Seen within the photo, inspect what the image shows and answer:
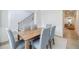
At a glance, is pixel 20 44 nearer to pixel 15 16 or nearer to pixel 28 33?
pixel 28 33

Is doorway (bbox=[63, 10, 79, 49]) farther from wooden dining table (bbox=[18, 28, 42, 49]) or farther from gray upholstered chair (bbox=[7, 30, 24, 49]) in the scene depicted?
gray upholstered chair (bbox=[7, 30, 24, 49])

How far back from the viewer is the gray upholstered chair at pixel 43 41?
1766mm

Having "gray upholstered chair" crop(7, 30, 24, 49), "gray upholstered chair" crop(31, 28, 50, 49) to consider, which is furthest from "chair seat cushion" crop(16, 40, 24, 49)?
"gray upholstered chair" crop(31, 28, 50, 49)

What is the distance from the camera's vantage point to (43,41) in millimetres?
1782

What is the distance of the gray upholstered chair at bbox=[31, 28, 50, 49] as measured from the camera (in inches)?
69.5

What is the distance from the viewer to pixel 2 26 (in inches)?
69.1

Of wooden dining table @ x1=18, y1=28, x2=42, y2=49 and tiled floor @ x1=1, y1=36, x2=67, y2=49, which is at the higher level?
wooden dining table @ x1=18, y1=28, x2=42, y2=49

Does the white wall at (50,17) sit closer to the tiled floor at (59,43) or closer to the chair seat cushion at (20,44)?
the tiled floor at (59,43)

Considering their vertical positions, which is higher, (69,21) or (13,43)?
(69,21)

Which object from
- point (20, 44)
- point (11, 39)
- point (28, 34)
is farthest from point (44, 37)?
point (11, 39)

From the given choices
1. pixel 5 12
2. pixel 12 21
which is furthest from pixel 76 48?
pixel 5 12
